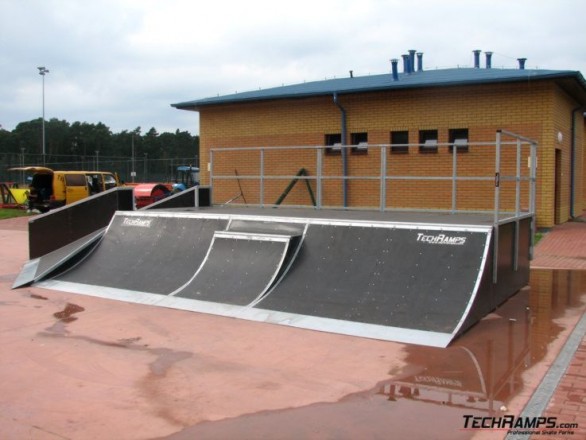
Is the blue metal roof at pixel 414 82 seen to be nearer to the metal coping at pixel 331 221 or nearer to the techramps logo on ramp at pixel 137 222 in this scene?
the metal coping at pixel 331 221

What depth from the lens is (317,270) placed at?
8.95 m

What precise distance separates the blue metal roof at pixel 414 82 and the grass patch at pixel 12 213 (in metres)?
9.62

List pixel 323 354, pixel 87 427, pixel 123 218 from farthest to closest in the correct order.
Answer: pixel 123 218, pixel 323 354, pixel 87 427

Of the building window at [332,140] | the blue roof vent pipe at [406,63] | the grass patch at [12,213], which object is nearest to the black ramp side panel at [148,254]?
the building window at [332,140]

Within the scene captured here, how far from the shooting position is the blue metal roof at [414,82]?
16422mm

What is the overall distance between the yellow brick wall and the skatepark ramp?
17.0 ft

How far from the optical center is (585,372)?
602 centimetres

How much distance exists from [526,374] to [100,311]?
19.1 feet

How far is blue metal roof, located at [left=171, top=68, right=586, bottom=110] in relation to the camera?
53.9 ft

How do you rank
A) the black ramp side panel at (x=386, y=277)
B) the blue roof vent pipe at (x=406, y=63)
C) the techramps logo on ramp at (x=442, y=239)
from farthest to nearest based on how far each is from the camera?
the blue roof vent pipe at (x=406, y=63) → the techramps logo on ramp at (x=442, y=239) → the black ramp side panel at (x=386, y=277)

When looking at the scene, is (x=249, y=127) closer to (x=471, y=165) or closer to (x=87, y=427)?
(x=471, y=165)

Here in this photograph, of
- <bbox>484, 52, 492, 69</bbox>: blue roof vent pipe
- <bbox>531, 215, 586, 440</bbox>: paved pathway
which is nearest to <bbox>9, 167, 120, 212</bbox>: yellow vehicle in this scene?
<bbox>484, 52, 492, 69</bbox>: blue roof vent pipe

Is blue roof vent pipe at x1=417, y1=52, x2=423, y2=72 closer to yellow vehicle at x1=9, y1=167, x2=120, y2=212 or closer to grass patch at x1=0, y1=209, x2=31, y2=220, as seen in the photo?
yellow vehicle at x1=9, y1=167, x2=120, y2=212

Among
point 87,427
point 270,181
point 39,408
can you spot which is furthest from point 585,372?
point 270,181
